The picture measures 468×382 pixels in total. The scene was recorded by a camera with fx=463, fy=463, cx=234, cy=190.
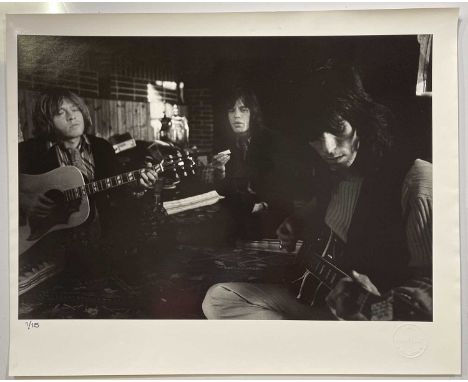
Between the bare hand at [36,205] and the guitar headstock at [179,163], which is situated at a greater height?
the guitar headstock at [179,163]

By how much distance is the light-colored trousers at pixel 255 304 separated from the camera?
844 mm

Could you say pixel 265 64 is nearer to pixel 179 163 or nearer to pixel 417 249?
pixel 179 163

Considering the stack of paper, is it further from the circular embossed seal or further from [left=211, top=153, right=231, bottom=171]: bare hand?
the circular embossed seal

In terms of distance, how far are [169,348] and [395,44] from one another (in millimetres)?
691

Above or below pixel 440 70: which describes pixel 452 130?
below

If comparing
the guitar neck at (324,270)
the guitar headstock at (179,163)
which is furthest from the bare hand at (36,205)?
the guitar neck at (324,270)

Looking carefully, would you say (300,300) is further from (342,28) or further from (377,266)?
(342,28)

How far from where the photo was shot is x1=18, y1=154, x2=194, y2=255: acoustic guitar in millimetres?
855

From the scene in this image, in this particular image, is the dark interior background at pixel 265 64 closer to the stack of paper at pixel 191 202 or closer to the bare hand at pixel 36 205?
the stack of paper at pixel 191 202

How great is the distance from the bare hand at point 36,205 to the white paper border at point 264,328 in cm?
2

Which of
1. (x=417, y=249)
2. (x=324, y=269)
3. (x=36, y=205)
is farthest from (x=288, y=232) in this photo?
(x=36, y=205)

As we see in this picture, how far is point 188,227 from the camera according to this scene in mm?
854

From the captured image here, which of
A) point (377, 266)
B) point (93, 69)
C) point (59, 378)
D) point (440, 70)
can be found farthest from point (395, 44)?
point (59, 378)

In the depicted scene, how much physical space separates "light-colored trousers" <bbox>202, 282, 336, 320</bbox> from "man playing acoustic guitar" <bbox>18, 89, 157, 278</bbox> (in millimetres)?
240
